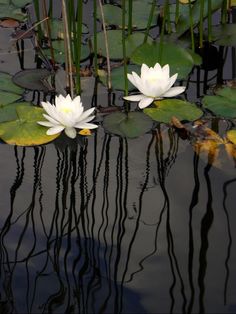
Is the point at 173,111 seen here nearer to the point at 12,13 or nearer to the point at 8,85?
the point at 8,85

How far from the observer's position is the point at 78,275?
2.26m

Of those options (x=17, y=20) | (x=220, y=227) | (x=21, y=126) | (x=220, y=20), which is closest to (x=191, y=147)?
(x=220, y=227)

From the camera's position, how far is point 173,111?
3.01 m

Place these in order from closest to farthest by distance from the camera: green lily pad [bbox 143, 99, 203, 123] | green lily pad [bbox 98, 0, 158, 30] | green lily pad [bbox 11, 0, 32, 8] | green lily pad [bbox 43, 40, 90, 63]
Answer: green lily pad [bbox 143, 99, 203, 123], green lily pad [bbox 43, 40, 90, 63], green lily pad [bbox 98, 0, 158, 30], green lily pad [bbox 11, 0, 32, 8]

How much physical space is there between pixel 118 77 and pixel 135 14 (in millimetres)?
680

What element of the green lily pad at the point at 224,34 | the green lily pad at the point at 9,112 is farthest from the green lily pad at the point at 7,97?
the green lily pad at the point at 224,34

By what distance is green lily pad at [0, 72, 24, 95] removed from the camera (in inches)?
124

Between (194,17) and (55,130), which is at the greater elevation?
(194,17)

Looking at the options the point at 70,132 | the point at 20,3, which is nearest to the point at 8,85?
the point at 70,132

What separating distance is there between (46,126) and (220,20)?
134 cm

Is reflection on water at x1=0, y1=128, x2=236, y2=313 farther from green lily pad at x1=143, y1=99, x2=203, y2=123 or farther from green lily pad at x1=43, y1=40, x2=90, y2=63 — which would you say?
green lily pad at x1=43, y1=40, x2=90, y2=63

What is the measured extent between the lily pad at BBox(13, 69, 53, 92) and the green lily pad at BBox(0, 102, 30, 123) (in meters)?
0.16

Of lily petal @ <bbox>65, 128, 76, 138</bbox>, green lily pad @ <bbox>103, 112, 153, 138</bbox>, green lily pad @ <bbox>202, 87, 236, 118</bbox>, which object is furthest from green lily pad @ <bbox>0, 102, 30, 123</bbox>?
green lily pad @ <bbox>202, 87, 236, 118</bbox>

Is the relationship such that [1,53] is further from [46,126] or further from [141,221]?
[141,221]
